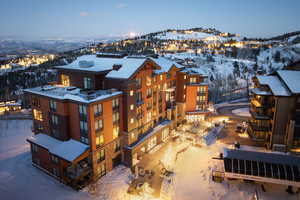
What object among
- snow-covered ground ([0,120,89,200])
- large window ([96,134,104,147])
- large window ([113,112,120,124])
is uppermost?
large window ([113,112,120,124])

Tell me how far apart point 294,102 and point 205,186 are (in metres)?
20.8

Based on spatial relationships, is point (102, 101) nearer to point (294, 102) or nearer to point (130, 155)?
point (130, 155)

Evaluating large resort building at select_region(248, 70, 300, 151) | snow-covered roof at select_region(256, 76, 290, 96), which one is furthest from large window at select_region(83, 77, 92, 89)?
snow-covered roof at select_region(256, 76, 290, 96)

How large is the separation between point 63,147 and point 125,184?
34.7 ft

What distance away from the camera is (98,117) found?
91.9 ft

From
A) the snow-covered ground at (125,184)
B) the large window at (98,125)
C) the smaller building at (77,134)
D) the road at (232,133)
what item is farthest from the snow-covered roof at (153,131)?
the road at (232,133)

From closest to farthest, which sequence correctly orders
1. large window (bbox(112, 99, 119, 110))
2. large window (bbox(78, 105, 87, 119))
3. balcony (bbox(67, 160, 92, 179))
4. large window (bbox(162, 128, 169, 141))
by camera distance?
balcony (bbox(67, 160, 92, 179))
large window (bbox(78, 105, 87, 119))
large window (bbox(112, 99, 119, 110))
large window (bbox(162, 128, 169, 141))

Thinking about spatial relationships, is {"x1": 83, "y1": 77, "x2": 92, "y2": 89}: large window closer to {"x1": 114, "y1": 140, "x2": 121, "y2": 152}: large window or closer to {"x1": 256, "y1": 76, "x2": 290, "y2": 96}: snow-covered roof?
{"x1": 114, "y1": 140, "x2": 121, "y2": 152}: large window

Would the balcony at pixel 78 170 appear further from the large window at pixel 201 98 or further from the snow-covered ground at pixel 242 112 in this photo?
the snow-covered ground at pixel 242 112

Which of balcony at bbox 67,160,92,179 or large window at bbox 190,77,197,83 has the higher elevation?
large window at bbox 190,77,197,83

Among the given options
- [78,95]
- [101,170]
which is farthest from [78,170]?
[78,95]

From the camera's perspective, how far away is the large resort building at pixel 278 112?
33188 mm

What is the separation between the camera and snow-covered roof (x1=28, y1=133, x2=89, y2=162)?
89.0ft

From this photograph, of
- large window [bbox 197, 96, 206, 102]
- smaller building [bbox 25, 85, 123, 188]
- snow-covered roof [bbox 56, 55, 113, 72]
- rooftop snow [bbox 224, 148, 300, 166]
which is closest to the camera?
smaller building [bbox 25, 85, 123, 188]
